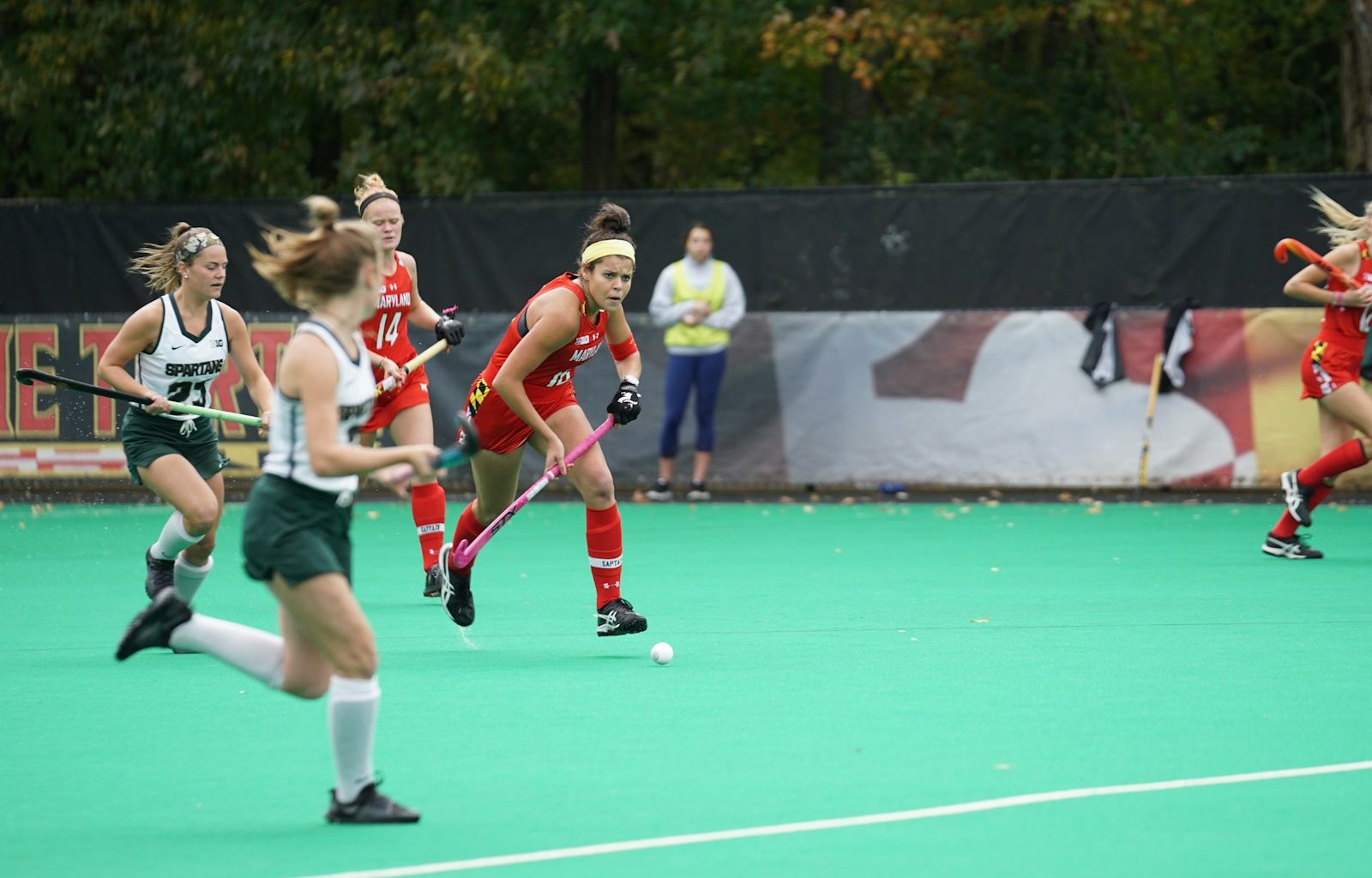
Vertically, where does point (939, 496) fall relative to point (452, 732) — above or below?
below

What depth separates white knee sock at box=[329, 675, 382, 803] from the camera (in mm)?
4609

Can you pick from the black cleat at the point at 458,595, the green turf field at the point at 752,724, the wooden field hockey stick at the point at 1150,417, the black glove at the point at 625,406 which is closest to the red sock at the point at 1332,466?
the green turf field at the point at 752,724

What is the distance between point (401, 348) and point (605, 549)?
2224 millimetres

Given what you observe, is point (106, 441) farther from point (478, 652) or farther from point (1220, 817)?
point (1220, 817)

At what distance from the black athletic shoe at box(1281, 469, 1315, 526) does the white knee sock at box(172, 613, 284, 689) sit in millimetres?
6733

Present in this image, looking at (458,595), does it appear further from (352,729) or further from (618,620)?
(352,729)

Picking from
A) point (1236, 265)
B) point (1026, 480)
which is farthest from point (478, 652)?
point (1236, 265)

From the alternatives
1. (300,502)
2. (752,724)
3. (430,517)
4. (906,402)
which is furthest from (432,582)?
(906,402)

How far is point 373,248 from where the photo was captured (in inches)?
191

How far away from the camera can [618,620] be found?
7.41m

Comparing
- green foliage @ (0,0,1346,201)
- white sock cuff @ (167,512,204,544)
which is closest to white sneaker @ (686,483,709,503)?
green foliage @ (0,0,1346,201)

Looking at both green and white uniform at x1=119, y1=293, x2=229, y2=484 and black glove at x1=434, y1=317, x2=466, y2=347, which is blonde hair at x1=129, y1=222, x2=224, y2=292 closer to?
green and white uniform at x1=119, y1=293, x2=229, y2=484

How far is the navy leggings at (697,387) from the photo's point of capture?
1375 centimetres

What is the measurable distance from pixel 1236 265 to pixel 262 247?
7.82 metres
